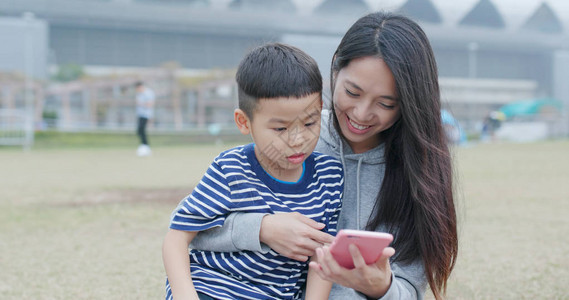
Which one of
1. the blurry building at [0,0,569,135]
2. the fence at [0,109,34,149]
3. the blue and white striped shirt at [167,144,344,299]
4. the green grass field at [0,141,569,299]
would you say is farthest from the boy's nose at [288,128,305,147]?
the blurry building at [0,0,569,135]

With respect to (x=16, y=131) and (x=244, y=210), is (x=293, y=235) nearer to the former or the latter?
(x=244, y=210)

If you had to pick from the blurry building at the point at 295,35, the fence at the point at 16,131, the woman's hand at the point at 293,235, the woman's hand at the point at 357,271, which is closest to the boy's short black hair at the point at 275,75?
the woman's hand at the point at 293,235

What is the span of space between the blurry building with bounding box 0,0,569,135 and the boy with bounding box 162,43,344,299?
78.3ft

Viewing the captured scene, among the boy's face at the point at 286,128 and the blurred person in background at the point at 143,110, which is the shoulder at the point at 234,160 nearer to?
the boy's face at the point at 286,128

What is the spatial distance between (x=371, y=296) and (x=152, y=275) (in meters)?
1.45

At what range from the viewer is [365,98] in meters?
1.56

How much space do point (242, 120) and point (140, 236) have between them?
2.17 metres

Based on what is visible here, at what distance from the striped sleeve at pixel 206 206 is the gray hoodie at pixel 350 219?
4cm

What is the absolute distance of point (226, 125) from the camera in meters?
21.7

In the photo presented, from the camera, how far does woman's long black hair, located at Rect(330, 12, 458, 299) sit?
1.53 m

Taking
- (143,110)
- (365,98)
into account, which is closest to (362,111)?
(365,98)

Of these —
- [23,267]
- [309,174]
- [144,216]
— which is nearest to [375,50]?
[309,174]

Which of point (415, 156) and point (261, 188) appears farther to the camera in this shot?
point (415, 156)

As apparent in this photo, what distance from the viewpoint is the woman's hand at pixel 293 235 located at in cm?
138
